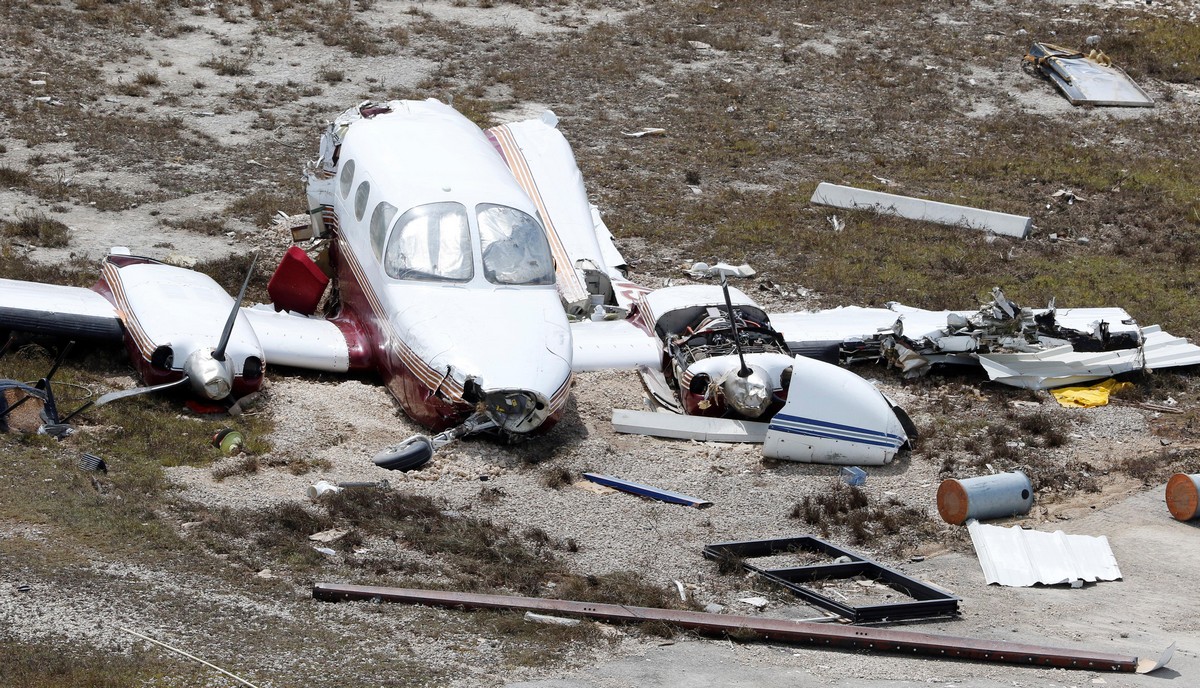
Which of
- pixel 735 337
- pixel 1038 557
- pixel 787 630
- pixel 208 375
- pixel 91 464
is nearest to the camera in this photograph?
pixel 787 630

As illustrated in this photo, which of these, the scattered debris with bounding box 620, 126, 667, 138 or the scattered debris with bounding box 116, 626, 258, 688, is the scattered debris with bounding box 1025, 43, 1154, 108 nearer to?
the scattered debris with bounding box 620, 126, 667, 138

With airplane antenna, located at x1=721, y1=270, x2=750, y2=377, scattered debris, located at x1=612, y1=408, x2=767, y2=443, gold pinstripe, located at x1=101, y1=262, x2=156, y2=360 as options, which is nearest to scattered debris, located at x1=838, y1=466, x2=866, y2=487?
scattered debris, located at x1=612, y1=408, x2=767, y2=443

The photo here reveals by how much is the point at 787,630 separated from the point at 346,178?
8.49 m

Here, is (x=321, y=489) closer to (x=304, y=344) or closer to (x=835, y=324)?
(x=304, y=344)

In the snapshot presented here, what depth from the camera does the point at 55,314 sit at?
12.9 metres

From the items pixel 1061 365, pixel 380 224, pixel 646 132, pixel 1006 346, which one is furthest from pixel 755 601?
pixel 646 132

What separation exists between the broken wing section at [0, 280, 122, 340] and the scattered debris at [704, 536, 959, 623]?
6719 mm

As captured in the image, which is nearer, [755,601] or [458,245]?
[755,601]

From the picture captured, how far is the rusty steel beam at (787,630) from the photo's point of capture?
8422mm

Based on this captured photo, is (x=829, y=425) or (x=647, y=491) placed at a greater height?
(x=647, y=491)

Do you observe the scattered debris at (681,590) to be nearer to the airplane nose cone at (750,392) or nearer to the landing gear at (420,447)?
the landing gear at (420,447)

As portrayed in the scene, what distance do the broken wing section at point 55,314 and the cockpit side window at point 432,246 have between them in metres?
2.84

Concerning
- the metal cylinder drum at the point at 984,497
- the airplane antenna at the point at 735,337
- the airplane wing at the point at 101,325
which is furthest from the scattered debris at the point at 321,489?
the metal cylinder drum at the point at 984,497

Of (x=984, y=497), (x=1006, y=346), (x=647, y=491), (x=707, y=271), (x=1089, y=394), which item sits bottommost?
(x=707, y=271)
